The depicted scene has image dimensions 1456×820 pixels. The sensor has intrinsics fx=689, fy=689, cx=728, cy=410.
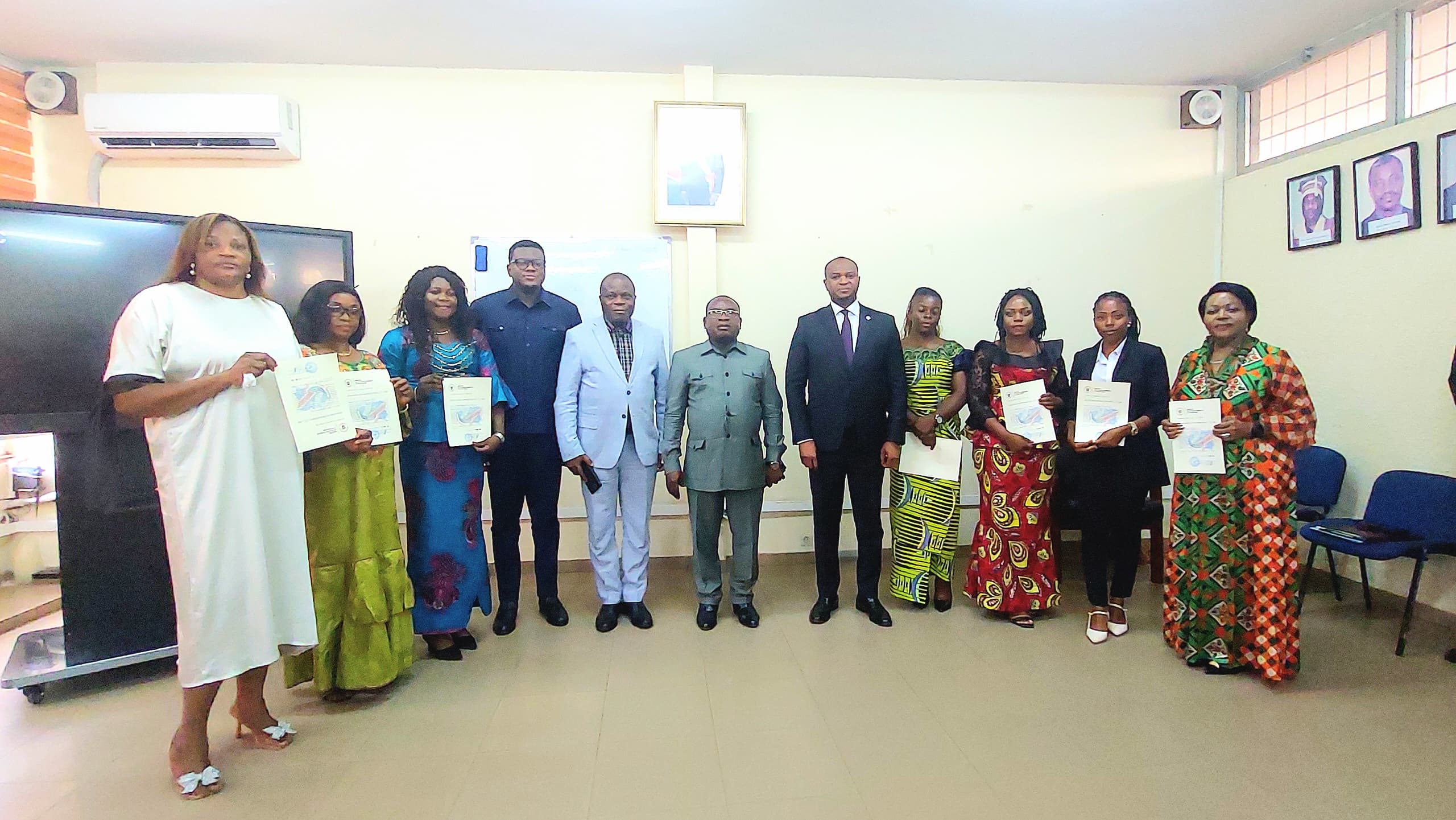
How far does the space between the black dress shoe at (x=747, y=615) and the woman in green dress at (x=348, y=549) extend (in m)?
1.46

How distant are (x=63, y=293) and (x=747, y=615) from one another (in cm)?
300

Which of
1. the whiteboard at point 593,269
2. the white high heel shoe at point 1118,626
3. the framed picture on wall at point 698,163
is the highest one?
the framed picture on wall at point 698,163

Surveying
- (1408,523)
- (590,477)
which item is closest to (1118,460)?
(1408,523)

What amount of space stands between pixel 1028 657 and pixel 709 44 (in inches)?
135

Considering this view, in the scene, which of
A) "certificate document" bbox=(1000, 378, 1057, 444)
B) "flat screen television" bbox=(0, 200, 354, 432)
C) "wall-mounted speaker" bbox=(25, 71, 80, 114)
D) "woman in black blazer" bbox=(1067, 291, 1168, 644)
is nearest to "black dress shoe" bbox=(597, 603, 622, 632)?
"flat screen television" bbox=(0, 200, 354, 432)

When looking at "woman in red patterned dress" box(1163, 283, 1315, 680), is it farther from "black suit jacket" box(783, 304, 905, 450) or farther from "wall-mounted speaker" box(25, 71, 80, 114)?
"wall-mounted speaker" box(25, 71, 80, 114)

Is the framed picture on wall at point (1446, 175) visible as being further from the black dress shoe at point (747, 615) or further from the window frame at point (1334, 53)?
the black dress shoe at point (747, 615)

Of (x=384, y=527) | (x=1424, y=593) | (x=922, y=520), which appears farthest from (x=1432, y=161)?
(x=384, y=527)

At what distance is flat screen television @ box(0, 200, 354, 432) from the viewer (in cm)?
249

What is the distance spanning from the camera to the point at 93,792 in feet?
6.70

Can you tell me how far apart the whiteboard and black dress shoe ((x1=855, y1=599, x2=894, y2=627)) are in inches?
70.1


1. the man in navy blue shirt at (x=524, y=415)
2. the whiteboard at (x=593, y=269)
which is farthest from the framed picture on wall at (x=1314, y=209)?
the man in navy blue shirt at (x=524, y=415)

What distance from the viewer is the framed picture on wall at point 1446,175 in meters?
3.15

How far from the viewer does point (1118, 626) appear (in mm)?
3105
